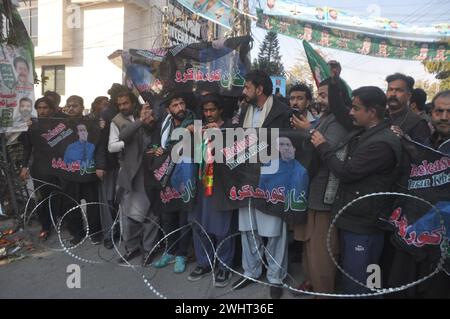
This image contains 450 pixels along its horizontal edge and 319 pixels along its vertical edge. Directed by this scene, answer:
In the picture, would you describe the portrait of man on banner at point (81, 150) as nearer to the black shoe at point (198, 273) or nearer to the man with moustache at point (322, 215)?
the black shoe at point (198, 273)

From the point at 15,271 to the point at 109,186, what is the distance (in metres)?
1.60

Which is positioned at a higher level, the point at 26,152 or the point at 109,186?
the point at 26,152

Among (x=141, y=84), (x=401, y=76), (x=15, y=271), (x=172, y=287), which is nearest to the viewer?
(x=401, y=76)

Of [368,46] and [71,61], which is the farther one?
[71,61]

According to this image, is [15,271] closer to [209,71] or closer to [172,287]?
[172,287]

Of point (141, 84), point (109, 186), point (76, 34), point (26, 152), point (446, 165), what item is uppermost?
point (76, 34)

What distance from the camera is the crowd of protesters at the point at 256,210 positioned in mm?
3227

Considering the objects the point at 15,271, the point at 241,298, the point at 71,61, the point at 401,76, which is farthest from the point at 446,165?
the point at 71,61

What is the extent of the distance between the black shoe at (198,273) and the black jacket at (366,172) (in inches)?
70.0

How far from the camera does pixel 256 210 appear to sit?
13.2 ft

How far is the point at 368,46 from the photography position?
10258 millimetres

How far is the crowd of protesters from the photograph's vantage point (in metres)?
3.23

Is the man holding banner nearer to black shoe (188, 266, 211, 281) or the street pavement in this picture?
the street pavement

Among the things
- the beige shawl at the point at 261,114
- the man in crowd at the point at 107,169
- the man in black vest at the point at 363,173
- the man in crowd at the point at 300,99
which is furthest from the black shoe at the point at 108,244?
the man in black vest at the point at 363,173
